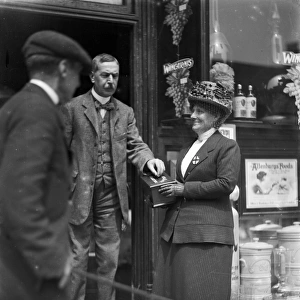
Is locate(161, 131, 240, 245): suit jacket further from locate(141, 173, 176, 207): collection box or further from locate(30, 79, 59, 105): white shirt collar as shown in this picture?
locate(30, 79, 59, 105): white shirt collar

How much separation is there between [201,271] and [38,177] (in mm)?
2092

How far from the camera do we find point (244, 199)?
4.93m

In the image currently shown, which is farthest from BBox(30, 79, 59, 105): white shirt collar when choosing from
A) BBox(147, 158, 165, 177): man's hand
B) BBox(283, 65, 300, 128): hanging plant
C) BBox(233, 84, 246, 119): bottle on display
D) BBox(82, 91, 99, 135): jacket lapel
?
BBox(283, 65, 300, 128): hanging plant

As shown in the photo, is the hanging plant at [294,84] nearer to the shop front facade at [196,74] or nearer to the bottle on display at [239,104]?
the shop front facade at [196,74]

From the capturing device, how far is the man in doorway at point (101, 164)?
382 centimetres

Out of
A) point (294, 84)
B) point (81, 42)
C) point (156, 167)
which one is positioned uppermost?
point (81, 42)

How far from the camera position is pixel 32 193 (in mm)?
1844

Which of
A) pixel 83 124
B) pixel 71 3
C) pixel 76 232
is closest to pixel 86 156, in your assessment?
pixel 83 124

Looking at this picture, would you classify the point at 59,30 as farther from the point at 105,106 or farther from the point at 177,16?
the point at 177,16

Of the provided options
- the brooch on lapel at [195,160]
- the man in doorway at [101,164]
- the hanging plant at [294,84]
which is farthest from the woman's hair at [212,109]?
the hanging plant at [294,84]

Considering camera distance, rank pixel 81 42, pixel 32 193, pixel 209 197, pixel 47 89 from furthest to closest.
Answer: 1. pixel 81 42
2. pixel 209 197
3. pixel 47 89
4. pixel 32 193

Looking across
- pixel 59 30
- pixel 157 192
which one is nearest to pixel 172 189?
pixel 157 192

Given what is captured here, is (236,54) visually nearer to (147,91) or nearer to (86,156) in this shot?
(147,91)

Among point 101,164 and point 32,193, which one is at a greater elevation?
point 101,164
